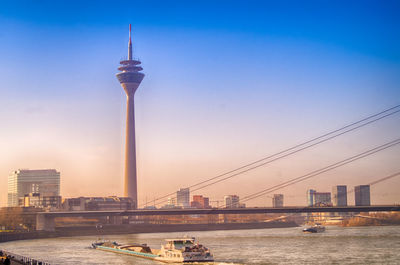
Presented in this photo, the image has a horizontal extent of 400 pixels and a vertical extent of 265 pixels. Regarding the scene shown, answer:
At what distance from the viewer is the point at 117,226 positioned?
513 ft

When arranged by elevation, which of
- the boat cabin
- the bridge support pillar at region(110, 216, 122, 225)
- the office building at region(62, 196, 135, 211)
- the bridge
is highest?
the office building at region(62, 196, 135, 211)

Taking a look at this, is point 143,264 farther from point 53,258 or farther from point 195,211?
point 195,211

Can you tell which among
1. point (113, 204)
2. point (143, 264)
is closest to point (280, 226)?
point (113, 204)

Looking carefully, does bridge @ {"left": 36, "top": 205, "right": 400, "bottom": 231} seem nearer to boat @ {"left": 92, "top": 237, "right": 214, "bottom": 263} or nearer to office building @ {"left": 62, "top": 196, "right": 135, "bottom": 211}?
boat @ {"left": 92, "top": 237, "right": 214, "bottom": 263}

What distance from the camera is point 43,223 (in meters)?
139

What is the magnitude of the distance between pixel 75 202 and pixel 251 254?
135100 mm

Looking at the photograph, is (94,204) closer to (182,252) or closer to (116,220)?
(116,220)

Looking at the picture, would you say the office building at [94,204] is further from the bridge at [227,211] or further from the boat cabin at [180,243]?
the boat cabin at [180,243]

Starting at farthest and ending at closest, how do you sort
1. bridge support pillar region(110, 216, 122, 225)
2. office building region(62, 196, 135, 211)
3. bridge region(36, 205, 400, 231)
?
office building region(62, 196, 135, 211), bridge support pillar region(110, 216, 122, 225), bridge region(36, 205, 400, 231)

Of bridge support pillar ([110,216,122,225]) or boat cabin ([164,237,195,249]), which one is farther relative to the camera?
bridge support pillar ([110,216,122,225])

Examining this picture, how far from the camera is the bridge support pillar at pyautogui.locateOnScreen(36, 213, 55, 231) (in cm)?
13850

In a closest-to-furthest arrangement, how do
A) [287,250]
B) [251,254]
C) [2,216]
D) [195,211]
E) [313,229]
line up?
[251,254] → [287,250] → [195,211] → [313,229] → [2,216]

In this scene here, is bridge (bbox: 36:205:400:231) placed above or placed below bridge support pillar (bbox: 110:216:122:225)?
above

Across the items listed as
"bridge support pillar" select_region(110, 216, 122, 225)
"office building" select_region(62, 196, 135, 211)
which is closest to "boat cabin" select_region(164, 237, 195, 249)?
"bridge support pillar" select_region(110, 216, 122, 225)
